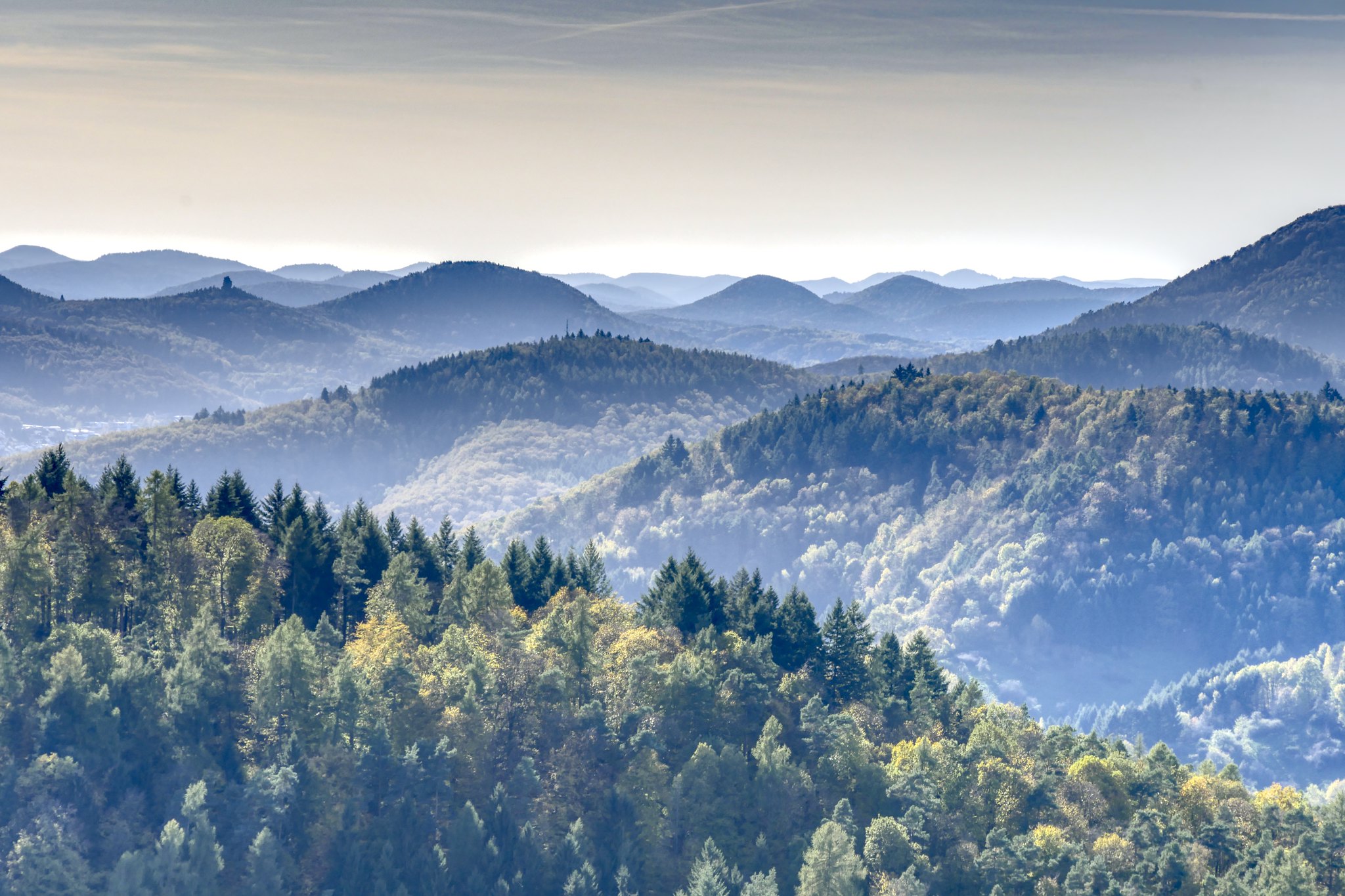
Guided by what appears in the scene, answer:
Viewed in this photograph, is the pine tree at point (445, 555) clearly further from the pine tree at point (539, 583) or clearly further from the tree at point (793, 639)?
the tree at point (793, 639)


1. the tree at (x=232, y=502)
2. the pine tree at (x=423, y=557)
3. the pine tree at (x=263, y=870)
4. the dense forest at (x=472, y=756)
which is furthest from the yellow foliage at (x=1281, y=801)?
the tree at (x=232, y=502)

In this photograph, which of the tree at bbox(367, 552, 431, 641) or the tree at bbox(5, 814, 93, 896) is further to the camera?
the tree at bbox(367, 552, 431, 641)

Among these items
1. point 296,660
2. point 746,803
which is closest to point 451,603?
point 296,660

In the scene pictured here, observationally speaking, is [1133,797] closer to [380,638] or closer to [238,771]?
[380,638]

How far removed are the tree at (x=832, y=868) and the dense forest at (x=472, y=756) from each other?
0.17 m

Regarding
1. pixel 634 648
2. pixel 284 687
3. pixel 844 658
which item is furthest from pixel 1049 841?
pixel 284 687

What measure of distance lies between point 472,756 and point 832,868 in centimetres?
2362

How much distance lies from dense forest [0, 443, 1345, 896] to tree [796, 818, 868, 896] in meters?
0.17

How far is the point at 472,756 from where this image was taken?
9438 centimetres

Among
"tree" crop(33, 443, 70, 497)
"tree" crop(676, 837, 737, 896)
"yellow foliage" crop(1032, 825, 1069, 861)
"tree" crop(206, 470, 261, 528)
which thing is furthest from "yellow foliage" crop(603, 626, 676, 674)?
"tree" crop(33, 443, 70, 497)

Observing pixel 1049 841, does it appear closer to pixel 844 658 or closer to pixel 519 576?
pixel 844 658

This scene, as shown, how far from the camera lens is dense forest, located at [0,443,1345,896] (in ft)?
284

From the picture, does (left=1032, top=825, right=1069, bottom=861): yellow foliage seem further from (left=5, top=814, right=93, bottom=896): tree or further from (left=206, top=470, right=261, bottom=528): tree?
(left=206, top=470, right=261, bottom=528): tree

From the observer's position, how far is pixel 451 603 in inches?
4257
